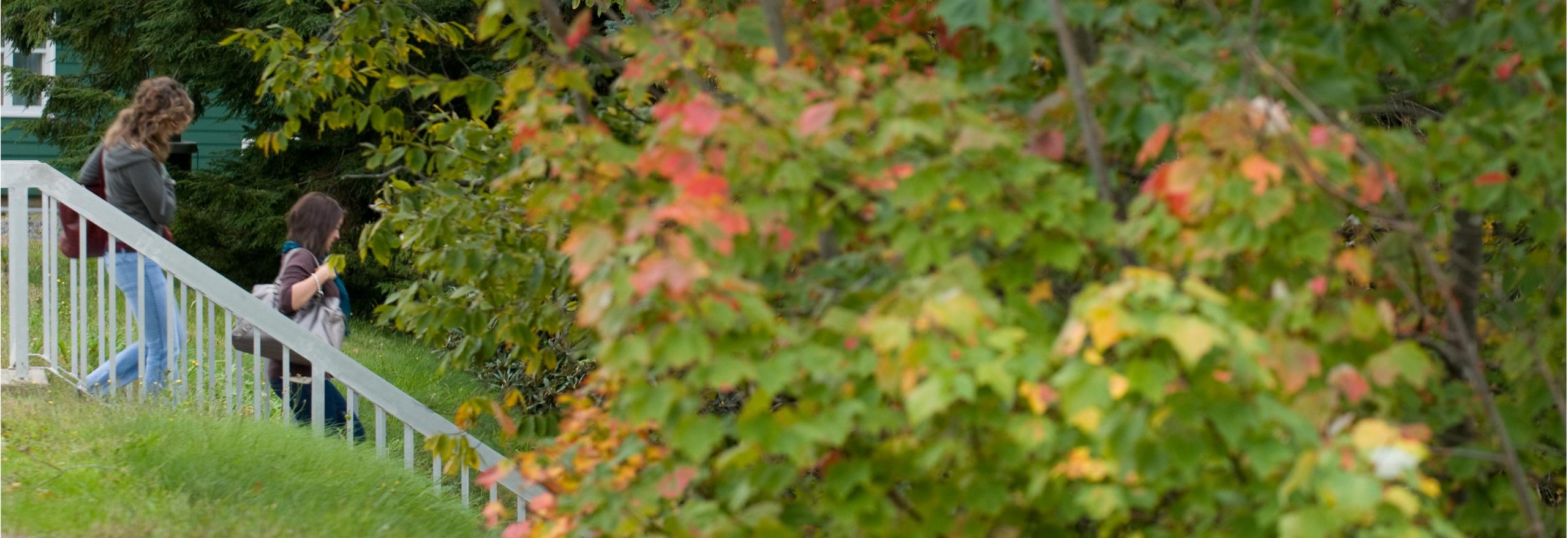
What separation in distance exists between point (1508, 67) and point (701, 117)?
1.61 m

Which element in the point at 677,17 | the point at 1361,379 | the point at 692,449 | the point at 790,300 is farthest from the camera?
the point at 677,17

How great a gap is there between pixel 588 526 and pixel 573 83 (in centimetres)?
96

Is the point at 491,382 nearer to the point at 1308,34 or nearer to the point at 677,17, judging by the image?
the point at 677,17

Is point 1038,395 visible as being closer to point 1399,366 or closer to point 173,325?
point 1399,366

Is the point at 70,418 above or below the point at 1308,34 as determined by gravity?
below

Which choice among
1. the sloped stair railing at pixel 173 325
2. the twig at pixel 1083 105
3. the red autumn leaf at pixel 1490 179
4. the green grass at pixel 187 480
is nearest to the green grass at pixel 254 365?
the sloped stair railing at pixel 173 325

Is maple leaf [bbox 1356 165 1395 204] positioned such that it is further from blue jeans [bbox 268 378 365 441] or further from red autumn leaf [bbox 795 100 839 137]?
blue jeans [bbox 268 378 365 441]

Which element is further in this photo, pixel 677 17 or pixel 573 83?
pixel 677 17

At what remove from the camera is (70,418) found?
4.91 metres

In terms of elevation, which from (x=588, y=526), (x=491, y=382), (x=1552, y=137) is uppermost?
(x=1552, y=137)

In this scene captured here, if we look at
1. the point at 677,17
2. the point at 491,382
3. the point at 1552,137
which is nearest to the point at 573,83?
the point at 677,17

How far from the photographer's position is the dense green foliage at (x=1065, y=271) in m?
2.14

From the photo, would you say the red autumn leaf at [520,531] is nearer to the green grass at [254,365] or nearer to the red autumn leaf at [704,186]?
the red autumn leaf at [704,186]

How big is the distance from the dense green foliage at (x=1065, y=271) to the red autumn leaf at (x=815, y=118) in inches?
0.5
